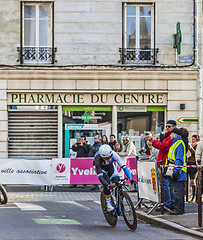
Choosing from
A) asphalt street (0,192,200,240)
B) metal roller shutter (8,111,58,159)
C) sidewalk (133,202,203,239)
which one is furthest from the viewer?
metal roller shutter (8,111,58,159)

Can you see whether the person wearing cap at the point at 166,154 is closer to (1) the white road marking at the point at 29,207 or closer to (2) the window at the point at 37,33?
(1) the white road marking at the point at 29,207

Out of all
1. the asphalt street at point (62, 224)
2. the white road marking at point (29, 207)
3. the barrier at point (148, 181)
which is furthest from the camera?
the white road marking at point (29, 207)

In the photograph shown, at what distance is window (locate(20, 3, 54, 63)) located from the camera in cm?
2047

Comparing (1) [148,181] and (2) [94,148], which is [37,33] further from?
(1) [148,181]

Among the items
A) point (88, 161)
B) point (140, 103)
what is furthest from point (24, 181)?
point (140, 103)

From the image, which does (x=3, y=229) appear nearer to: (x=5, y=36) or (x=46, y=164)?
(x=46, y=164)

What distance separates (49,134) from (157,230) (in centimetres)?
1164

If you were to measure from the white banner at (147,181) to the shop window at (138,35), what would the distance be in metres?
8.96

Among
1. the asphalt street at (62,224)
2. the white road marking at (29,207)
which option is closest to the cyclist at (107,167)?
the asphalt street at (62,224)

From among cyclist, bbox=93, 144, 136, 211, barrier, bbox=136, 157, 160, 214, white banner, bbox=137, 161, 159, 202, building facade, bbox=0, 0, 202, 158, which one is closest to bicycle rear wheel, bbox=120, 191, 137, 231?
cyclist, bbox=93, 144, 136, 211

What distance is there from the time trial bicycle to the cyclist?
0.09 metres

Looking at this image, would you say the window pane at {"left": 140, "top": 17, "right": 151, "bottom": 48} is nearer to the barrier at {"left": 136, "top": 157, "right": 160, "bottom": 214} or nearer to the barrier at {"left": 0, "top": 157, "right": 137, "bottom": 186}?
the barrier at {"left": 0, "top": 157, "right": 137, "bottom": 186}

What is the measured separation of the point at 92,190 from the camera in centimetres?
1769

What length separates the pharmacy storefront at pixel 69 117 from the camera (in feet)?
67.6
